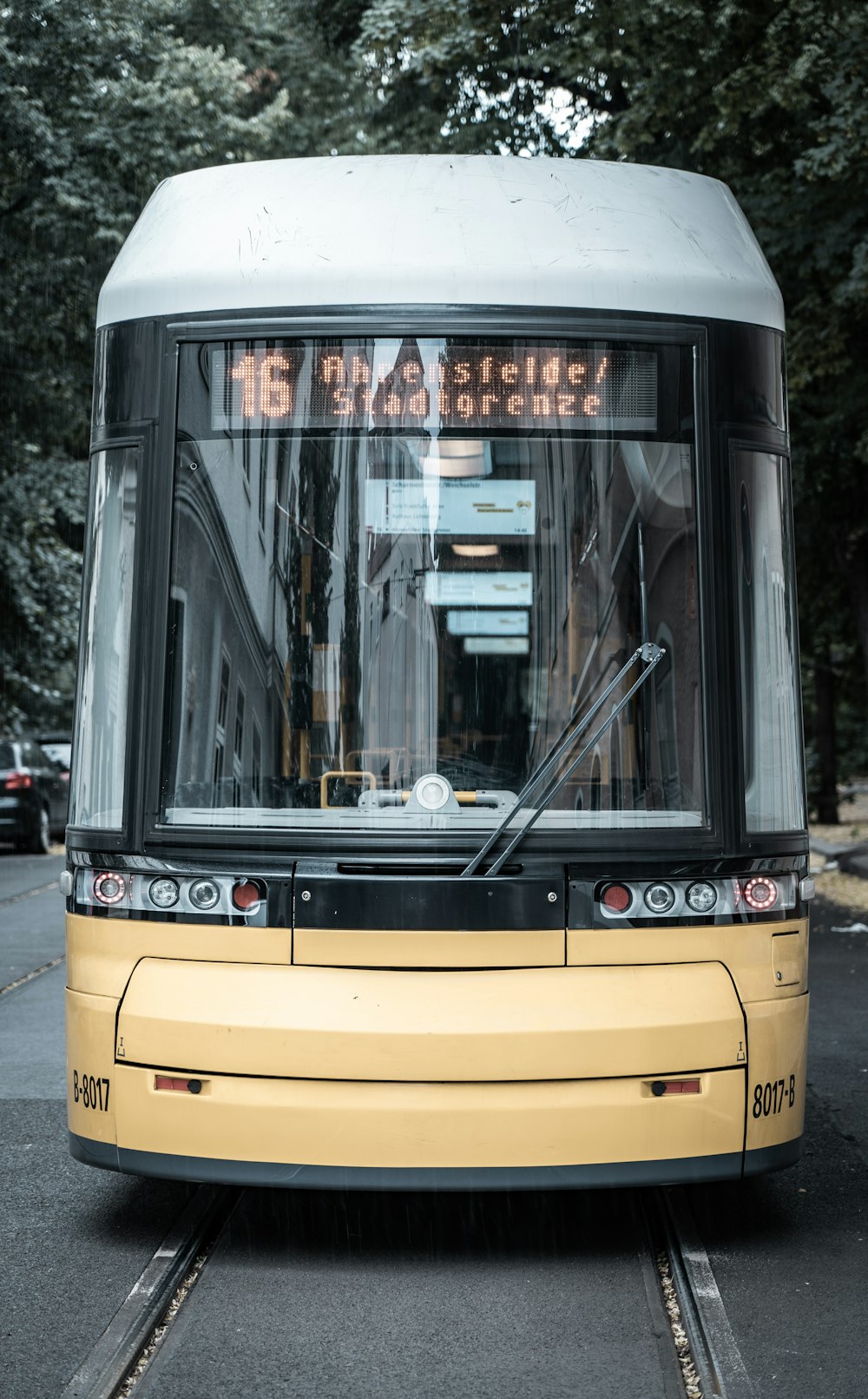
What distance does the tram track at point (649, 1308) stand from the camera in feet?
12.9

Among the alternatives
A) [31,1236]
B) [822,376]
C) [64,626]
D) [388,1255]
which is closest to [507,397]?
[388,1255]

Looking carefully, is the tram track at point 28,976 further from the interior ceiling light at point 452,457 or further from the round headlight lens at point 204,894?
the interior ceiling light at point 452,457

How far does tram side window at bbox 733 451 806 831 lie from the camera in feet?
16.3

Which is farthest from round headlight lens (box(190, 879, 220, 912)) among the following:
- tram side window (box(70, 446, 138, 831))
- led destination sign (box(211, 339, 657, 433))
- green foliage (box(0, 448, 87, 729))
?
green foliage (box(0, 448, 87, 729))

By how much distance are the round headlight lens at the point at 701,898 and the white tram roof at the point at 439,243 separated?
165cm

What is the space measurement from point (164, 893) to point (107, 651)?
2.39 ft

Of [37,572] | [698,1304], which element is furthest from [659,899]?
[37,572]

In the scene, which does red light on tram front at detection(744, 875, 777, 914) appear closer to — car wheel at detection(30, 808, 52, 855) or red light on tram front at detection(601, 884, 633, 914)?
red light on tram front at detection(601, 884, 633, 914)

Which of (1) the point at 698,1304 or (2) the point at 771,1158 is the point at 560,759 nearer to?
(2) the point at 771,1158

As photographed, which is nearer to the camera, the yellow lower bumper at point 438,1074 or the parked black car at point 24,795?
the yellow lower bumper at point 438,1074

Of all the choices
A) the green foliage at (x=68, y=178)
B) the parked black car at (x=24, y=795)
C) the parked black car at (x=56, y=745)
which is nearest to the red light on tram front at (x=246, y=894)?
the parked black car at (x=24, y=795)

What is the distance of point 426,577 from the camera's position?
4914 millimetres

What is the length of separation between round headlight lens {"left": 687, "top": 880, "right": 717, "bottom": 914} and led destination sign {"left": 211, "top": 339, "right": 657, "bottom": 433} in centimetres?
131

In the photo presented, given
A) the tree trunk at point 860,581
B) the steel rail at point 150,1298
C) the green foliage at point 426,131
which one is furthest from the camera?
the tree trunk at point 860,581
